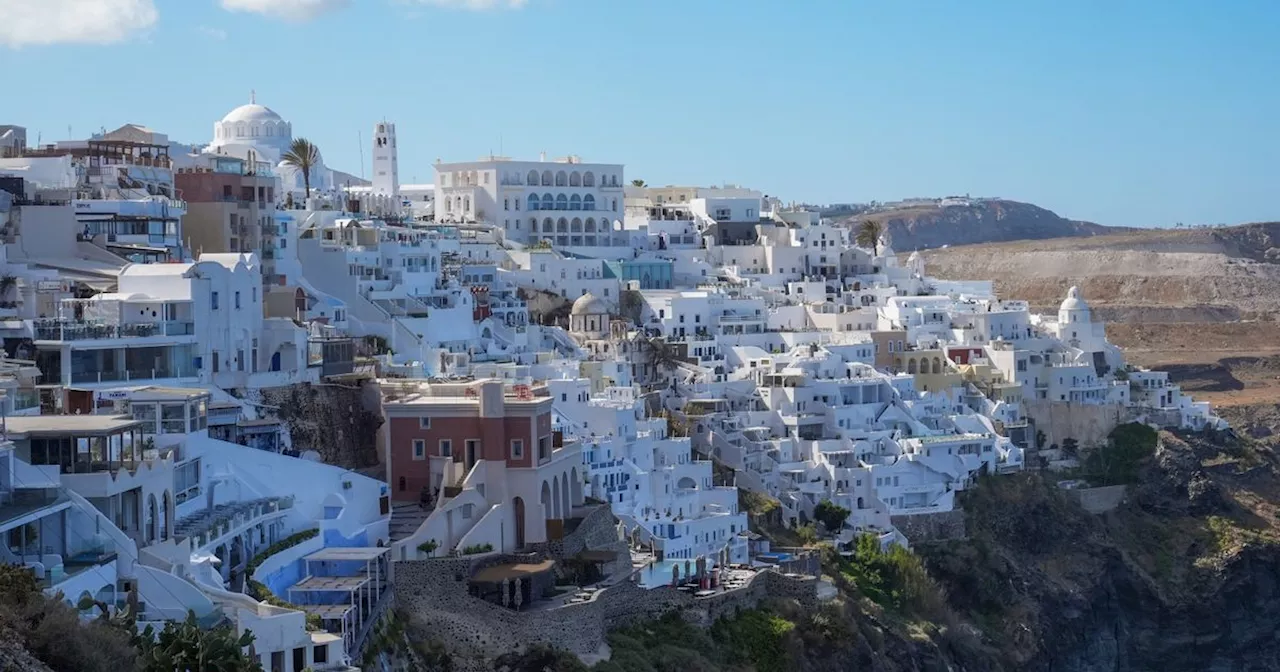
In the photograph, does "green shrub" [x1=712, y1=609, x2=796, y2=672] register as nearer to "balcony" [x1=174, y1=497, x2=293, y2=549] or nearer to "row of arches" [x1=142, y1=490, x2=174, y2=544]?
"balcony" [x1=174, y1=497, x2=293, y2=549]

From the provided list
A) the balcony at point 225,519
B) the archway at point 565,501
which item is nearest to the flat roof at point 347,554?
the balcony at point 225,519

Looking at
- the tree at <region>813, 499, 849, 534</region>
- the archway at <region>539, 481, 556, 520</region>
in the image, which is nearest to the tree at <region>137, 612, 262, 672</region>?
the archway at <region>539, 481, 556, 520</region>

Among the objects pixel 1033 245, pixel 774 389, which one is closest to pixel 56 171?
pixel 774 389

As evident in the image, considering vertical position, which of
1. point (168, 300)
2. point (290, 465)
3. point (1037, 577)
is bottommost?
point (1037, 577)

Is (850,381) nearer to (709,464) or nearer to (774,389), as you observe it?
(774,389)

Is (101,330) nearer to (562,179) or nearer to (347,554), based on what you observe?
(347,554)

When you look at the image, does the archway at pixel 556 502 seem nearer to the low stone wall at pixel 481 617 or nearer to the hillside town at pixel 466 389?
the hillside town at pixel 466 389
